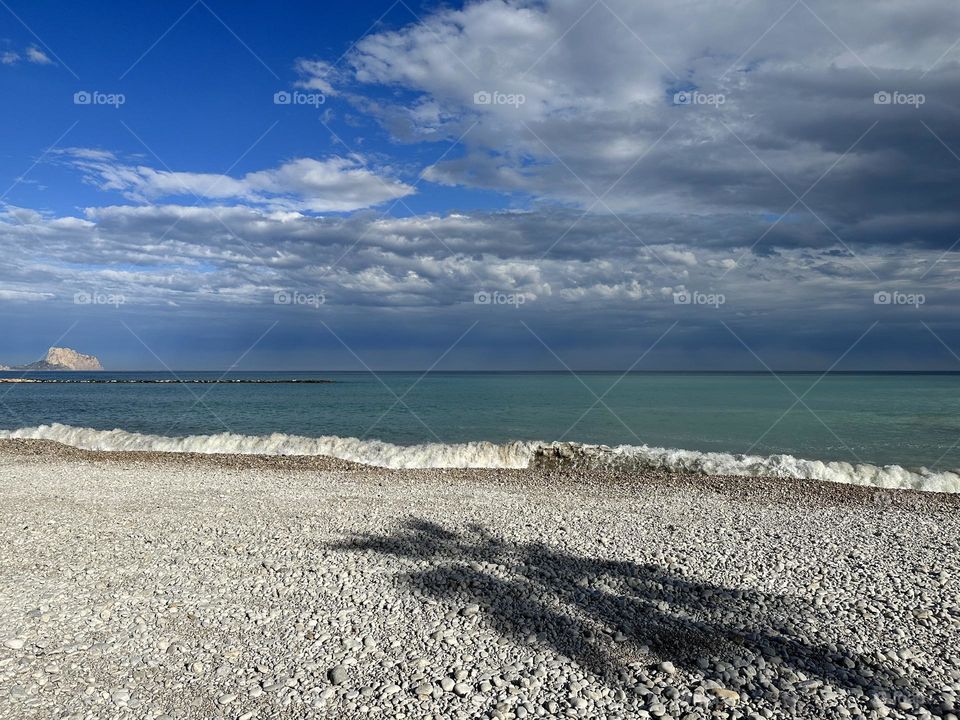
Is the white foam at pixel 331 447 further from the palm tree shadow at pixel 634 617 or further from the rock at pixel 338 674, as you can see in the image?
the rock at pixel 338 674

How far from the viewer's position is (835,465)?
17094mm

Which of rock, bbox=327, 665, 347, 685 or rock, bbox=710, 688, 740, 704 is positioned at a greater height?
rock, bbox=327, 665, 347, 685

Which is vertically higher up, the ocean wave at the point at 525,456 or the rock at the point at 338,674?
the rock at the point at 338,674

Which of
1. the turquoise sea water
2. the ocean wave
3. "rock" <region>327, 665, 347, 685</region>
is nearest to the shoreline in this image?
the ocean wave

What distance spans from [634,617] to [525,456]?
12.9 m

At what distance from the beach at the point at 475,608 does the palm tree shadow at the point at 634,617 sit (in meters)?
0.03

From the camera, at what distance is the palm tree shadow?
5.29 metres

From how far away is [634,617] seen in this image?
6344 mm

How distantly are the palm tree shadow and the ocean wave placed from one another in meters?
9.41

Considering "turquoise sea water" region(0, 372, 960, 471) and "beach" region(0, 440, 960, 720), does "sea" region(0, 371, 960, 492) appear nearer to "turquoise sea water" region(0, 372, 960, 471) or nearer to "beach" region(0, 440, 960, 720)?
"turquoise sea water" region(0, 372, 960, 471)

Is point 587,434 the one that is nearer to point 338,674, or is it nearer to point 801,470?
point 801,470

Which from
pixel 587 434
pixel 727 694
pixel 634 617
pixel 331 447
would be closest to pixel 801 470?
pixel 587 434

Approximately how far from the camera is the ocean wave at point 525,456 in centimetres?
1639

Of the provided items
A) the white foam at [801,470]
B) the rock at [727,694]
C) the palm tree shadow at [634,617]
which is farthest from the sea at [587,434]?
the rock at [727,694]
